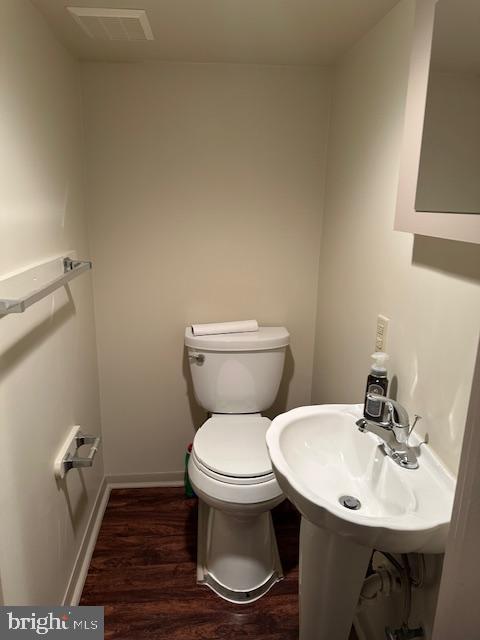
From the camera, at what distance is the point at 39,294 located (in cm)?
109

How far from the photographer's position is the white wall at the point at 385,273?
1.07 meters

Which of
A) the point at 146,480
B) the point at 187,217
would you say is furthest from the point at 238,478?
the point at 187,217

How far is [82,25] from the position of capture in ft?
4.87

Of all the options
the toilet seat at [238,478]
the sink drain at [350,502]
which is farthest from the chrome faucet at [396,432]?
the toilet seat at [238,478]

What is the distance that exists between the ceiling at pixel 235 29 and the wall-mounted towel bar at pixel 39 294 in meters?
0.79

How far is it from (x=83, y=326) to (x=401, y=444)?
4.45 ft

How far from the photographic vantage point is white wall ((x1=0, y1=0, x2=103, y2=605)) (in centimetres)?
115

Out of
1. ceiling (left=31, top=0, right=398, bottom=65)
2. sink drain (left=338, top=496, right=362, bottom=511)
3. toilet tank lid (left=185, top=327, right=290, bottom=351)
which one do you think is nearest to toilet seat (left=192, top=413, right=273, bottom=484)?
toilet tank lid (left=185, top=327, right=290, bottom=351)

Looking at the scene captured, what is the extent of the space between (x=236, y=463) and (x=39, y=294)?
96cm

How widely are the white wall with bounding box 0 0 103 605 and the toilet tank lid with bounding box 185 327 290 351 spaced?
0.49 meters

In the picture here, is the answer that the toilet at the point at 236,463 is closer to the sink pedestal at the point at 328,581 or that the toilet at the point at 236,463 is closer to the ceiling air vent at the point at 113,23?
the sink pedestal at the point at 328,581

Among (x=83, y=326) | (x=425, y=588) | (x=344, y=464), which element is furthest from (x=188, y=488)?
(x=425, y=588)

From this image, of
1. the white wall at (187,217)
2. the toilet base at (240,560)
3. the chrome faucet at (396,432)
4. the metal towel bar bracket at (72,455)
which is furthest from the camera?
the white wall at (187,217)

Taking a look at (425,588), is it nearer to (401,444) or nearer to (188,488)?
(401,444)
